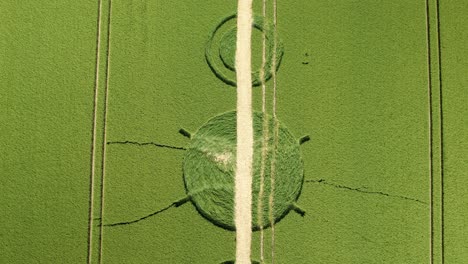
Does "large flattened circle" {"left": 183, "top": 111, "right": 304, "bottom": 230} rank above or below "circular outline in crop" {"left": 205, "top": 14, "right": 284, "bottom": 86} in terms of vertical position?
below

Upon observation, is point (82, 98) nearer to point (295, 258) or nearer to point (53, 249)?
point (53, 249)

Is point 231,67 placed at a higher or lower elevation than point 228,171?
higher

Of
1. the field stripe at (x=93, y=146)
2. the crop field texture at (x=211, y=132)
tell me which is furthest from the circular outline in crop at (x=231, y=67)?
the field stripe at (x=93, y=146)

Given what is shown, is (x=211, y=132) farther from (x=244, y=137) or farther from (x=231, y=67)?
(x=231, y=67)

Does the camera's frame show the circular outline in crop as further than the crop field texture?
Yes

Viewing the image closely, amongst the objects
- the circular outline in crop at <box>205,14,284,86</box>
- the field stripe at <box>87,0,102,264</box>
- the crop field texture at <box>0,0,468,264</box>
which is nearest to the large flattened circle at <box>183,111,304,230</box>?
the crop field texture at <box>0,0,468,264</box>

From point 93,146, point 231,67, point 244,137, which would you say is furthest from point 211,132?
point 93,146

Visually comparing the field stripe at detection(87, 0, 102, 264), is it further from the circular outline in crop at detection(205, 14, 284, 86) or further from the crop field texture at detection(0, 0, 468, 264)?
the circular outline in crop at detection(205, 14, 284, 86)

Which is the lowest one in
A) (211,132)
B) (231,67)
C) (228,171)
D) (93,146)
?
(228,171)
